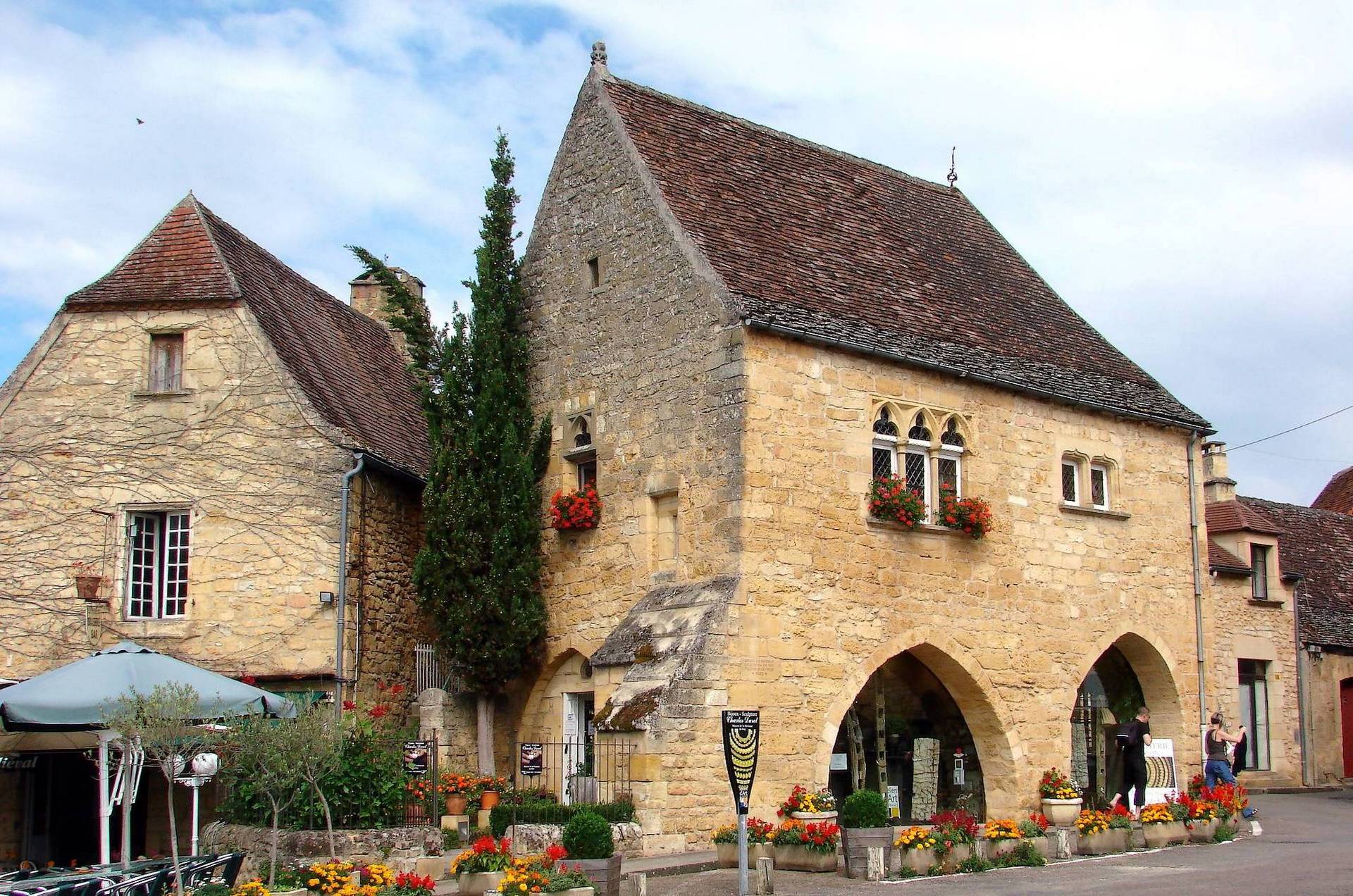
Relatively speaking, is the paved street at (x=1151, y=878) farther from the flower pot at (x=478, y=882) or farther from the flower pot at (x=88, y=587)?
the flower pot at (x=88, y=587)

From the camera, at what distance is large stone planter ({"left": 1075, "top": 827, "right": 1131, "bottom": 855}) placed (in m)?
15.7

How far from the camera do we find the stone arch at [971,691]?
17.2m

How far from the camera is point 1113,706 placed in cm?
2111

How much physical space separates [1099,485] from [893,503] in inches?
182

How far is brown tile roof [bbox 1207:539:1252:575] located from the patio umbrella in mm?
17398

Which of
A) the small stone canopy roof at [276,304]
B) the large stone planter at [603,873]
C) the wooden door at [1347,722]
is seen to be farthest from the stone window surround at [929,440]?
the wooden door at [1347,722]

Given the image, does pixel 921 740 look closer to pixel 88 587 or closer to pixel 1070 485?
pixel 1070 485

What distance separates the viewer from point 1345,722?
28.2 meters

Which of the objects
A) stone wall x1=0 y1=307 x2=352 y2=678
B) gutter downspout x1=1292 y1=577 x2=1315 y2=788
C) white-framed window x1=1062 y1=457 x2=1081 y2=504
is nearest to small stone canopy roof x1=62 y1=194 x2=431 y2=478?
stone wall x1=0 y1=307 x2=352 y2=678

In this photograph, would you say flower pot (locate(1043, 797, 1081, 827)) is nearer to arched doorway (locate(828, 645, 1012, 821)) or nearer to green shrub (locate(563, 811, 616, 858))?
arched doorway (locate(828, 645, 1012, 821))

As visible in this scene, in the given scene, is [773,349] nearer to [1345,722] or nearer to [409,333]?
[409,333]

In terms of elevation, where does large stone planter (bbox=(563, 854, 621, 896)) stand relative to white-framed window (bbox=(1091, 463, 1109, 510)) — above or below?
below

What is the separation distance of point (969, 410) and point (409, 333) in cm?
743

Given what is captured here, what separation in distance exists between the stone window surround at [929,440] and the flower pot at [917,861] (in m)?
4.66
